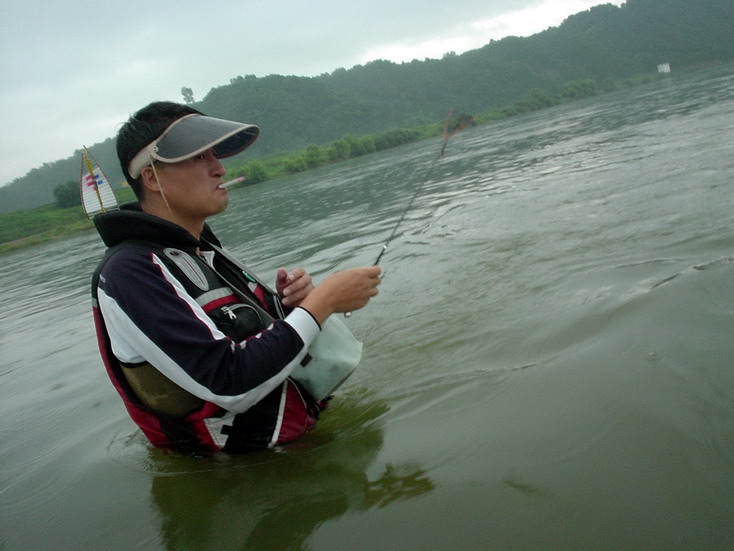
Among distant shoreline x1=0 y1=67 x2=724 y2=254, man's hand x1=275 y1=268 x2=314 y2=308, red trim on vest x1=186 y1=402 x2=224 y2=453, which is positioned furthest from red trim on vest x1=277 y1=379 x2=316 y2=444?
distant shoreline x1=0 y1=67 x2=724 y2=254

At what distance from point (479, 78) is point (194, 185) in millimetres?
113616

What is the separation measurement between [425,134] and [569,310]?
192ft

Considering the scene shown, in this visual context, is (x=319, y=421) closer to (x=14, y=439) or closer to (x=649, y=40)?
(x=14, y=439)

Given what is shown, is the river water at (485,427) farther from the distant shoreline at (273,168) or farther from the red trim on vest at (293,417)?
the distant shoreline at (273,168)

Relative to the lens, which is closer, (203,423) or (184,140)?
(184,140)

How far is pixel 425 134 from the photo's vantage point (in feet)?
194

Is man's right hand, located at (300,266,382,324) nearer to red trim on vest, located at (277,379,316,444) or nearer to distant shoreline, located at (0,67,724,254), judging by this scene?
red trim on vest, located at (277,379,316,444)

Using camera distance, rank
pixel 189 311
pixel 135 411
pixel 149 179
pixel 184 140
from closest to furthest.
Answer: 1. pixel 189 311
2. pixel 184 140
3. pixel 149 179
4. pixel 135 411

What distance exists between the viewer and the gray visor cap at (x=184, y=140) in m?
2.04

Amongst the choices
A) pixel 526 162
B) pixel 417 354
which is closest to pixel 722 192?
pixel 417 354

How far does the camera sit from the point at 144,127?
2.10 m

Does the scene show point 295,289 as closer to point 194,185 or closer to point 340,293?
point 340,293

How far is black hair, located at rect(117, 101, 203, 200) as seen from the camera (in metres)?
2.09

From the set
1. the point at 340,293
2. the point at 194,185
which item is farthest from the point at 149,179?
the point at 340,293
